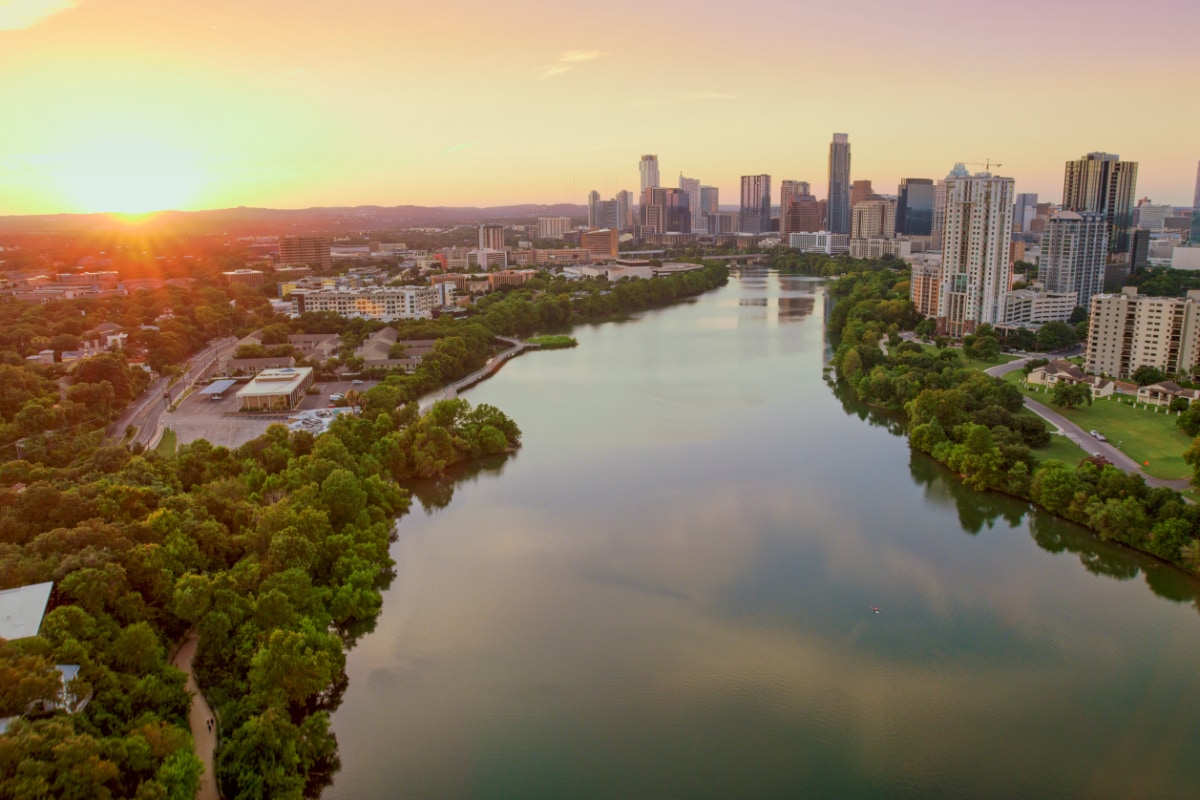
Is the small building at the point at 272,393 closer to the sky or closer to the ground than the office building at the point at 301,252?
closer to the ground

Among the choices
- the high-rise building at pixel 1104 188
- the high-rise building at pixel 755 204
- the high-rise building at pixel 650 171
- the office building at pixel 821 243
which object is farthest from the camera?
the high-rise building at pixel 650 171

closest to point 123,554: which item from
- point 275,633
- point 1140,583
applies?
point 275,633

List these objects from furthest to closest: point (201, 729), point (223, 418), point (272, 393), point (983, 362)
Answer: point (983, 362) < point (272, 393) < point (223, 418) < point (201, 729)

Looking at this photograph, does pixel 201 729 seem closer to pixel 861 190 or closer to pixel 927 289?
pixel 927 289

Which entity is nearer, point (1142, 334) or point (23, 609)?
point (23, 609)

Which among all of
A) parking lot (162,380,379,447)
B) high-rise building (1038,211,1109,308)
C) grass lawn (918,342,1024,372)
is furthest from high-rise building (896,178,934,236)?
parking lot (162,380,379,447)

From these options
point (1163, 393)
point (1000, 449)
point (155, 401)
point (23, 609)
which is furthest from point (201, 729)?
point (1163, 393)

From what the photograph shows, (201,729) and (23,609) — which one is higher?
(23,609)

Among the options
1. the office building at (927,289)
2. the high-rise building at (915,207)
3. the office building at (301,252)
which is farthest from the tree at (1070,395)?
the high-rise building at (915,207)

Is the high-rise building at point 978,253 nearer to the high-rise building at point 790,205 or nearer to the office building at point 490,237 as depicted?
the office building at point 490,237
